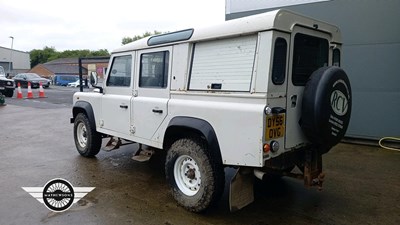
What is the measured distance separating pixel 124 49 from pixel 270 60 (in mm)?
2837

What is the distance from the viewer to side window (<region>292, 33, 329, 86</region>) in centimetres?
355

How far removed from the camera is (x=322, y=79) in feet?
10.9

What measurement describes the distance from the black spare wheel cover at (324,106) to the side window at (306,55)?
0.20 metres

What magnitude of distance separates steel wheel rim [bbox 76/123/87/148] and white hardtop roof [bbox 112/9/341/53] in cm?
352

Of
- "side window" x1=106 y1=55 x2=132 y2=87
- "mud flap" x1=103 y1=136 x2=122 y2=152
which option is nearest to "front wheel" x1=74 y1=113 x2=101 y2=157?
"mud flap" x1=103 y1=136 x2=122 y2=152

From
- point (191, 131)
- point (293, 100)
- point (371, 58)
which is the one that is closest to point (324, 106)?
point (293, 100)

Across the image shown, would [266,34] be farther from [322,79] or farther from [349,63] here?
[349,63]

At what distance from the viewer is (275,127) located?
10.7 feet

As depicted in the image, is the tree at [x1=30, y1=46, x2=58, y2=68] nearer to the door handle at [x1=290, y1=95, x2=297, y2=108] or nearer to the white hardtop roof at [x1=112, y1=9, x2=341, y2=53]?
the white hardtop roof at [x1=112, y1=9, x2=341, y2=53]

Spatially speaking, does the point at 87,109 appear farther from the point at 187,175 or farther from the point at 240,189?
the point at 240,189

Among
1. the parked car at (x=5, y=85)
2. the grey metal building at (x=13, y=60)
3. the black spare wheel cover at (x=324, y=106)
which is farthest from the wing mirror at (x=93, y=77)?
the grey metal building at (x=13, y=60)

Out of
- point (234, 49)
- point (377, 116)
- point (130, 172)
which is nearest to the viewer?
point (234, 49)

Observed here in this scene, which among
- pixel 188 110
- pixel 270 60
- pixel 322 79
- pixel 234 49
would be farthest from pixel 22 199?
pixel 322 79

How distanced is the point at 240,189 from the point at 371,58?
572 cm
